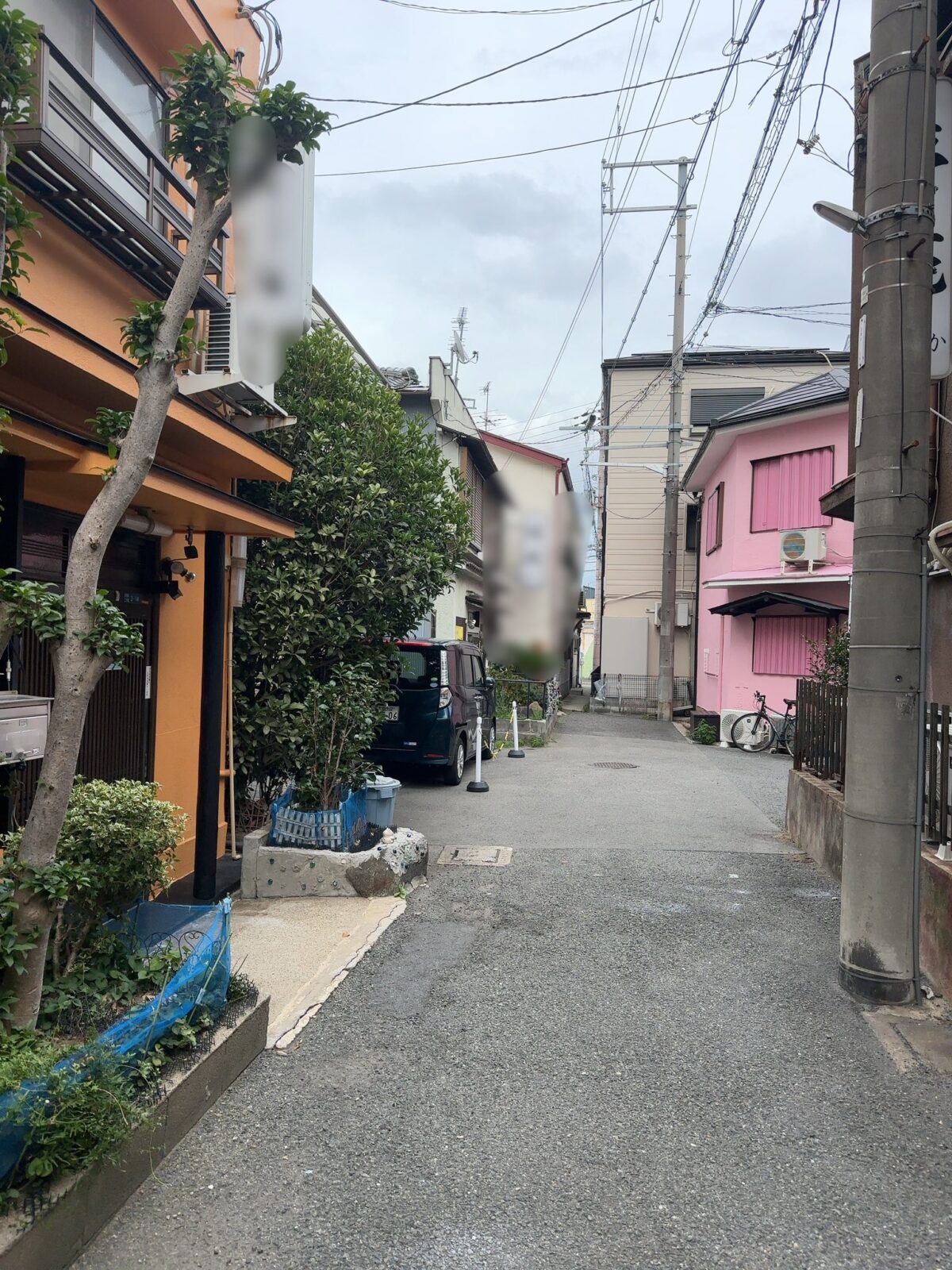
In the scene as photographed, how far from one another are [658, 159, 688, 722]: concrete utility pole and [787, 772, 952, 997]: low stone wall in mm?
13683

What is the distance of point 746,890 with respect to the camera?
21.8 feet

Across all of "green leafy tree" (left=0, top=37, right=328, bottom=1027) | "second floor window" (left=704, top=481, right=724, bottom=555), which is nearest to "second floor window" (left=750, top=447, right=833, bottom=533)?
"second floor window" (left=704, top=481, right=724, bottom=555)

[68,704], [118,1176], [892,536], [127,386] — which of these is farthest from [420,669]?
[118,1176]

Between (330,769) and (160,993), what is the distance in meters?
3.21

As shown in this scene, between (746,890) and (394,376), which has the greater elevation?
(394,376)

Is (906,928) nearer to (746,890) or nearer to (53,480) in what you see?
(746,890)

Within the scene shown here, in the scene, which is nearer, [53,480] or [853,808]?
[53,480]

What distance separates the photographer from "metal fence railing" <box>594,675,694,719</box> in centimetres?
2575

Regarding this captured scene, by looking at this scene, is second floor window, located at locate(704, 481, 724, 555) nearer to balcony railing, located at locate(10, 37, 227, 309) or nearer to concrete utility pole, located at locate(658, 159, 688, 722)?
concrete utility pole, located at locate(658, 159, 688, 722)

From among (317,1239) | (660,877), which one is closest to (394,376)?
(660,877)

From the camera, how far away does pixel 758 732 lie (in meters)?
16.5

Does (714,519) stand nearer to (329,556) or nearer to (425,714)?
(425,714)

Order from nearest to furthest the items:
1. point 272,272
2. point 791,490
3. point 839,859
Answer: point 272,272, point 839,859, point 791,490

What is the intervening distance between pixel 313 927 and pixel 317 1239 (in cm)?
294
